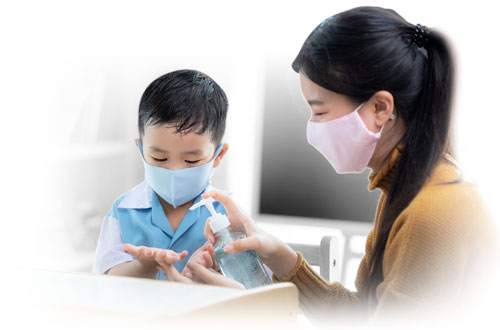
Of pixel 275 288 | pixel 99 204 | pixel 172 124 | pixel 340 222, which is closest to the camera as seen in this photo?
pixel 275 288

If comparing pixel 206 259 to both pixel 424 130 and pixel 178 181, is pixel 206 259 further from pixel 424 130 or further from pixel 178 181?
pixel 424 130

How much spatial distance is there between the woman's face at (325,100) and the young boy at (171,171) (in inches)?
9.0

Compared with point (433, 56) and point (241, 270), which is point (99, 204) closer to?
point (241, 270)

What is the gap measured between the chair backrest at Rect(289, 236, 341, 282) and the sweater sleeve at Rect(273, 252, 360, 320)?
0.10 metres

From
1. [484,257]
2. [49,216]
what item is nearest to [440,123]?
[484,257]

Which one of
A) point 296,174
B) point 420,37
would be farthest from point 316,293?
point 296,174

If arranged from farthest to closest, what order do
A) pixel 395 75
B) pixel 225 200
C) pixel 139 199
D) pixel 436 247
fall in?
pixel 139 199, pixel 225 200, pixel 395 75, pixel 436 247

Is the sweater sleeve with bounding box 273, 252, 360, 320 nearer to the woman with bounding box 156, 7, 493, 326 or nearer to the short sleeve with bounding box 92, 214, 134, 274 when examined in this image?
the woman with bounding box 156, 7, 493, 326

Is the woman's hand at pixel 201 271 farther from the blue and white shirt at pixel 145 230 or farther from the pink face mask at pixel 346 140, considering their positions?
the pink face mask at pixel 346 140

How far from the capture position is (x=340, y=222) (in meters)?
2.79

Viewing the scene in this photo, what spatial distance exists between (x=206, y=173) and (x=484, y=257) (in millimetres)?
513

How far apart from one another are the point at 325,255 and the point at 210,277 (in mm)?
328

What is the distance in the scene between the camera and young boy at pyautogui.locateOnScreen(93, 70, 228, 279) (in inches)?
40.6

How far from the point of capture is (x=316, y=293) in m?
1.01
